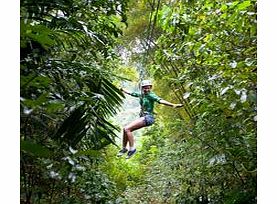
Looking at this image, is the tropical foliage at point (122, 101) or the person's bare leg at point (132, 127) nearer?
the tropical foliage at point (122, 101)

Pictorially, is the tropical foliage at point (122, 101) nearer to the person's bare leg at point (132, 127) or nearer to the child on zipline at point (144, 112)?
the child on zipline at point (144, 112)

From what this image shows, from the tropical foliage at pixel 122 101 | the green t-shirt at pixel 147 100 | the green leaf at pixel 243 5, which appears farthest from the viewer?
the green t-shirt at pixel 147 100

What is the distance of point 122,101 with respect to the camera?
138 cm

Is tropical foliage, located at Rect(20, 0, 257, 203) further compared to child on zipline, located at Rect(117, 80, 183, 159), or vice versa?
child on zipline, located at Rect(117, 80, 183, 159)

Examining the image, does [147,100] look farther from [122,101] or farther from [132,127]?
[122,101]

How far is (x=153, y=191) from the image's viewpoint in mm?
2887

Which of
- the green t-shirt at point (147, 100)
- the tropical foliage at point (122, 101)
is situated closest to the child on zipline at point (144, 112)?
the green t-shirt at point (147, 100)

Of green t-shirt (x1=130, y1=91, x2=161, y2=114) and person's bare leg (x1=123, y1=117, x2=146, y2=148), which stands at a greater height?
green t-shirt (x1=130, y1=91, x2=161, y2=114)

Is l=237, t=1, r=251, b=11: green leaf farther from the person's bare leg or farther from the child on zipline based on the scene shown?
the person's bare leg

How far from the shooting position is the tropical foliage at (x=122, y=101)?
1102 millimetres

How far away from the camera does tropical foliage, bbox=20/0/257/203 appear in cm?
110

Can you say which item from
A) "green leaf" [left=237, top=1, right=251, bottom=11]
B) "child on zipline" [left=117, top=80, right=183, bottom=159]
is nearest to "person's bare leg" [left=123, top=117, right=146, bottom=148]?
"child on zipline" [left=117, top=80, right=183, bottom=159]

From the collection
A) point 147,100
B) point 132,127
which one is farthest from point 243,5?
point 132,127

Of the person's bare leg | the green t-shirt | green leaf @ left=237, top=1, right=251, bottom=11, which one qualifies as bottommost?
the person's bare leg
